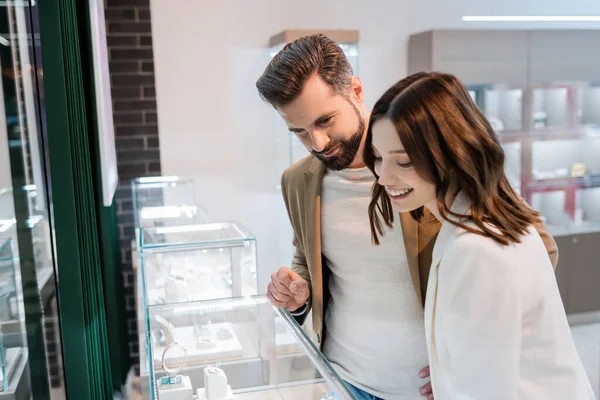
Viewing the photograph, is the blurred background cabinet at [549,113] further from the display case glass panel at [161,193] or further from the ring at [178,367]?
the ring at [178,367]

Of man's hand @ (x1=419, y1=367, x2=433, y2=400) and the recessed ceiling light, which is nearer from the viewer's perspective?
man's hand @ (x1=419, y1=367, x2=433, y2=400)

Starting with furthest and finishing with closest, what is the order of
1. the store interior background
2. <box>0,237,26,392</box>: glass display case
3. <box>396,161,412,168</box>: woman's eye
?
the store interior background < <box>0,237,26,392</box>: glass display case < <box>396,161,412,168</box>: woman's eye

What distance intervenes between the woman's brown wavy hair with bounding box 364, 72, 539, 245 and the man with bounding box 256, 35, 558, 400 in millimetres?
402

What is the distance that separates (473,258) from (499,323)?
110mm

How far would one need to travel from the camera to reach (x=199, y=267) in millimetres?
2809

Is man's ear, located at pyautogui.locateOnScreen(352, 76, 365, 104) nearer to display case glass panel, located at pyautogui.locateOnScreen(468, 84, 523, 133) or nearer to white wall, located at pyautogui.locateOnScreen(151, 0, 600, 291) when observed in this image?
white wall, located at pyautogui.locateOnScreen(151, 0, 600, 291)

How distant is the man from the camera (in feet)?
5.08

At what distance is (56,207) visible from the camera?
6.58 feet

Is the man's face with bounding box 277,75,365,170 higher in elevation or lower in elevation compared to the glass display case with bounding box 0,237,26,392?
higher

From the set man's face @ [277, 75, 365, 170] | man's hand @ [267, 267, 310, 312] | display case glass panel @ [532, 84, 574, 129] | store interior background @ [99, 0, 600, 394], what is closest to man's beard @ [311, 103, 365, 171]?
man's face @ [277, 75, 365, 170]

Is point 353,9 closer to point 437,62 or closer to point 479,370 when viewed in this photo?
point 437,62

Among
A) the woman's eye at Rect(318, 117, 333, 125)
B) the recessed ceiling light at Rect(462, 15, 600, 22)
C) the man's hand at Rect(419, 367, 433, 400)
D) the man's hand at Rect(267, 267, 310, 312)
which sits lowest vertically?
the man's hand at Rect(419, 367, 433, 400)

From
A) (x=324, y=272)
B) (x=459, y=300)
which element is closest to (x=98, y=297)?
(x=324, y=272)

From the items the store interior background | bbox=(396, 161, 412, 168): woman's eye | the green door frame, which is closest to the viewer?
bbox=(396, 161, 412, 168): woman's eye
